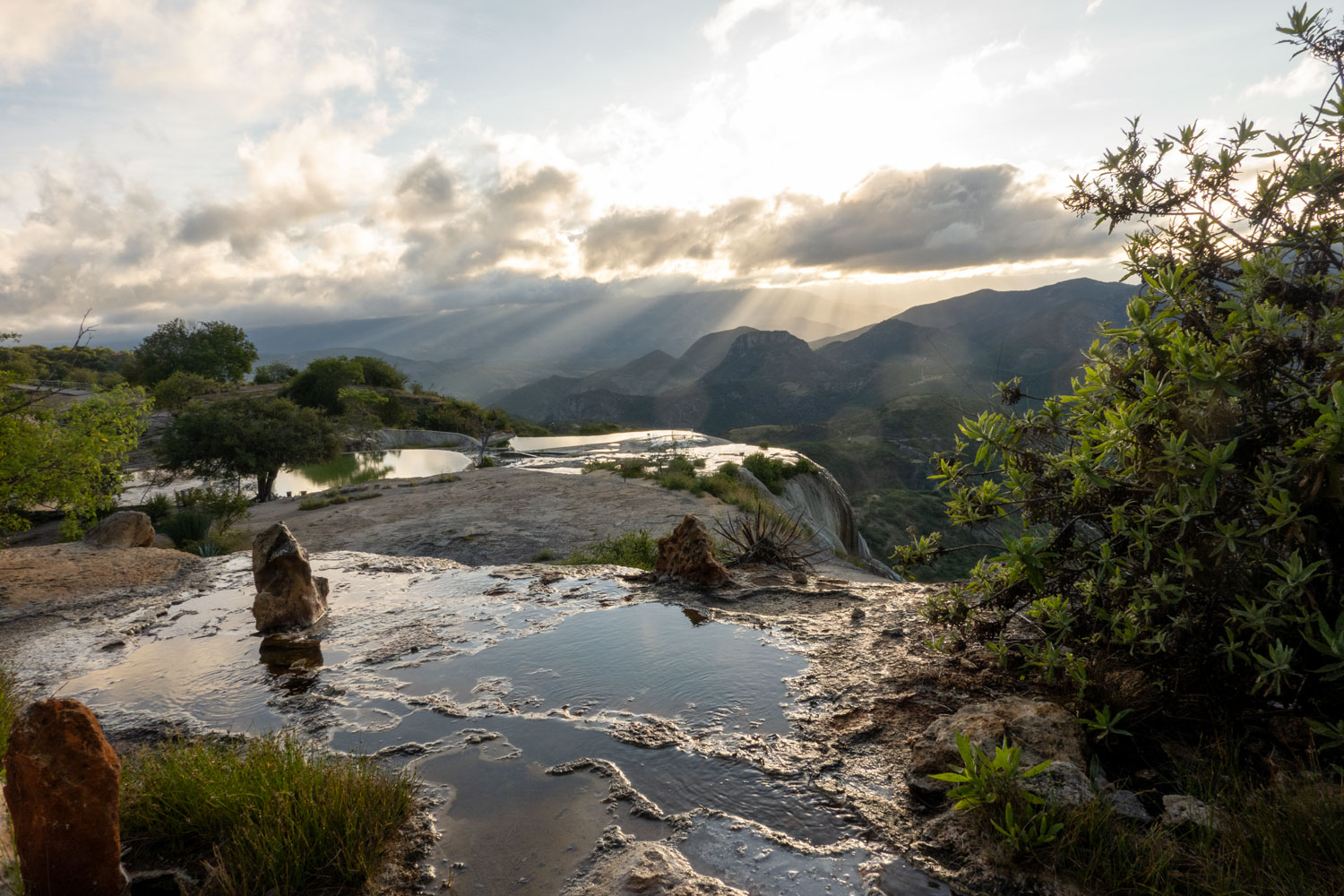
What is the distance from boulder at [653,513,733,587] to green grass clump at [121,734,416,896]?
5568mm

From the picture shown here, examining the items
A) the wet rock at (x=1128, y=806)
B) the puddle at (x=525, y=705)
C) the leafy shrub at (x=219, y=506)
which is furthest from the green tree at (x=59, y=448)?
the wet rock at (x=1128, y=806)

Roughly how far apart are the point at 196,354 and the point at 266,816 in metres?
83.5

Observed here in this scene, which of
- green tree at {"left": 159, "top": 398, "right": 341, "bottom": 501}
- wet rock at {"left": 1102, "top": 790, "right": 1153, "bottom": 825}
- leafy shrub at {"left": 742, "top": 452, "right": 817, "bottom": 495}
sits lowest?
leafy shrub at {"left": 742, "top": 452, "right": 817, "bottom": 495}

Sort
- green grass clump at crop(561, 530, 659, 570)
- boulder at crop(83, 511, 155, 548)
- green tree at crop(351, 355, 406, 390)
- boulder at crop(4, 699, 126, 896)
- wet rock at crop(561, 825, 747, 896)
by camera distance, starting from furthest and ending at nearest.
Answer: green tree at crop(351, 355, 406, 390), boulder at crop(83, 511, 155, 548), green grass clump at crop(561, 530, 659, 570), wet rock at crop(561, 825, 747, 896), boulder at crop(4, 699, 126, 896)

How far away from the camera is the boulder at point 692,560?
925 centimetres

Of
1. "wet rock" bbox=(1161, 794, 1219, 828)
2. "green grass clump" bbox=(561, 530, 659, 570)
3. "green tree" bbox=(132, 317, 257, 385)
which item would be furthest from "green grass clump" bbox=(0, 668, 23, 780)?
"green tree" bbox=(132, 317, 257, 385)

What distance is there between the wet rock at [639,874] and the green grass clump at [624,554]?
23.9ft

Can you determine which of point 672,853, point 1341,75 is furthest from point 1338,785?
point 1341,75

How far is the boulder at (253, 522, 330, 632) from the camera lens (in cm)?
794

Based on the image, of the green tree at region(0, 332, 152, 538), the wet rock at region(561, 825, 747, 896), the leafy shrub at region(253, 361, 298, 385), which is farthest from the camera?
the leafy shrub at region(253, 361, 298, 385)

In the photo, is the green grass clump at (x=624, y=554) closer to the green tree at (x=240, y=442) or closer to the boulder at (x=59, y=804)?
the boulder at (x=59, y=804)

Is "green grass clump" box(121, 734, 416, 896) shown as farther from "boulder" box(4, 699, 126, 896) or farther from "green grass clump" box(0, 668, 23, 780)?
"green grass clump" box(0, 668, 23, 780)

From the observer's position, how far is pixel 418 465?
121ft

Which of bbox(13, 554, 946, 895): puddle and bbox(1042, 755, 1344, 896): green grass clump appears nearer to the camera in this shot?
bbox(1042, 755, 1344, 896): green grass clump
